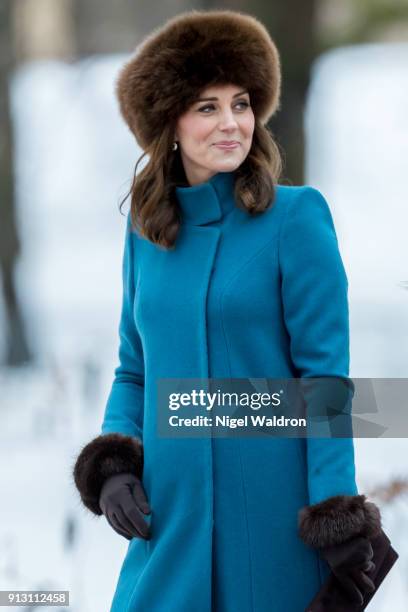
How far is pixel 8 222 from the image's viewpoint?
7.43 metres

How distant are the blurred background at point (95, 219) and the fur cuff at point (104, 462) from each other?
13cm

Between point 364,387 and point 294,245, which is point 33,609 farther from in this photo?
point 294,245

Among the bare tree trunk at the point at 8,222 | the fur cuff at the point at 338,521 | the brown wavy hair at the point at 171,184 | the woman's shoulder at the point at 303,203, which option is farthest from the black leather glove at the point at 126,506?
the bare tree trunk at the point at 8,222

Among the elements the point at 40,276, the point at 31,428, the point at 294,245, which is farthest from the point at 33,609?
the point at 40,276

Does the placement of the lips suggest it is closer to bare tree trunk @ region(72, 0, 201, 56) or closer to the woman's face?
the woman's face

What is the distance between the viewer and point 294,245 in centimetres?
204

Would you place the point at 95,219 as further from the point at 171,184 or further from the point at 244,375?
the point at 244,375

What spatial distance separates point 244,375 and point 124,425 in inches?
14.3

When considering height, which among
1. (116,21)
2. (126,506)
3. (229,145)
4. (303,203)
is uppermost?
(116,21)

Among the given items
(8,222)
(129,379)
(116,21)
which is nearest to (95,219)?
(116,21)

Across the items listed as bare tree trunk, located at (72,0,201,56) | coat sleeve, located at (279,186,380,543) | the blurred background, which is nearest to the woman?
coat sleeve, located at (279,186,380,543)

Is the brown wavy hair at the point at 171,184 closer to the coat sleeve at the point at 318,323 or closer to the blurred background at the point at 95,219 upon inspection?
the coat sleeve at the point at 318,323

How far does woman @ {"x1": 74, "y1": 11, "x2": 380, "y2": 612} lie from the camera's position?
79.3 inches

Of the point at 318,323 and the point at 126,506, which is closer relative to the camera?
the point at 318,323
